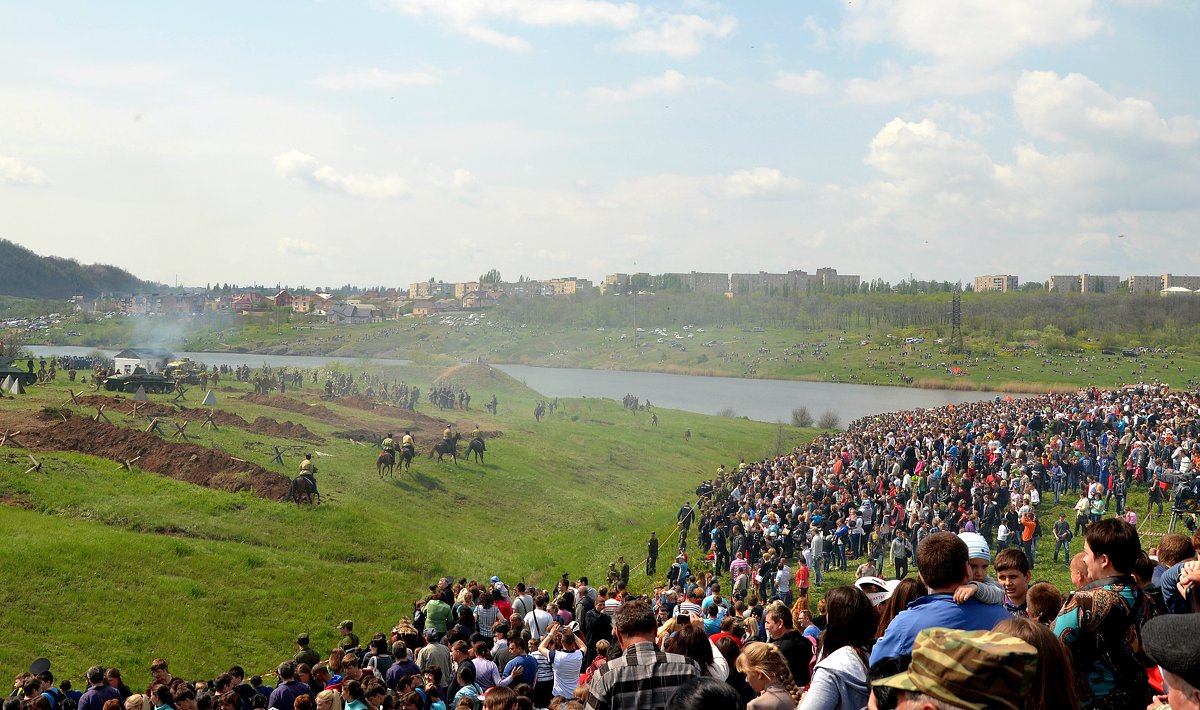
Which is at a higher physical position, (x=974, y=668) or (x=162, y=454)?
(x=974, y=668)

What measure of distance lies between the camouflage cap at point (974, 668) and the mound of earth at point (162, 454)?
28.6m

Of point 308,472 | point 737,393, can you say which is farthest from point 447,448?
point 737,393

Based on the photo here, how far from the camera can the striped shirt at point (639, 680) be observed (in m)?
5.23

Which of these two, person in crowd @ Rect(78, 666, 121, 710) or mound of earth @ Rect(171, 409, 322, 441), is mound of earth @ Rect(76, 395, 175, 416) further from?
person in crowd @ Rect(78, 666, 121, 710)

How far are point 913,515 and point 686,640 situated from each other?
18615 mm

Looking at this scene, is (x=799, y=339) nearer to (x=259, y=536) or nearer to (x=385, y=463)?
(x=385, y=463)

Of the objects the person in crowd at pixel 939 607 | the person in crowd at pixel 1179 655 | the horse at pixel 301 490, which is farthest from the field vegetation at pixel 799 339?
the person in crowd at pixel 1179 655

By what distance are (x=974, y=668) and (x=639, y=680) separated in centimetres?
251

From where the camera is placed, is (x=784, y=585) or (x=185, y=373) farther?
(x=185, y=373)

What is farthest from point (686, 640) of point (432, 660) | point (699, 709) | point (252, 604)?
point (252, 604)

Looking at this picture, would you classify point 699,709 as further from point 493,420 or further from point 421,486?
point 493,420

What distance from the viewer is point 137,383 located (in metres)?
45.5

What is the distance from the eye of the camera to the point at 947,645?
10.4ft

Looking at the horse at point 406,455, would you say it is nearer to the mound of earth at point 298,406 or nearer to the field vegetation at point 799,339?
the mound of earth at point 298,406
